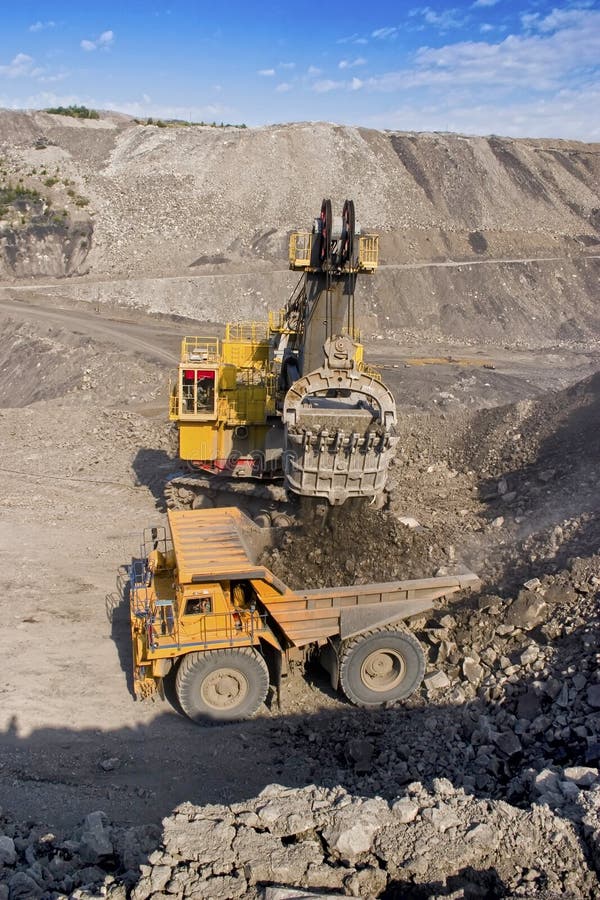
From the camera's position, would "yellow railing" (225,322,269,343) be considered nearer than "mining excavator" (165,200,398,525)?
No

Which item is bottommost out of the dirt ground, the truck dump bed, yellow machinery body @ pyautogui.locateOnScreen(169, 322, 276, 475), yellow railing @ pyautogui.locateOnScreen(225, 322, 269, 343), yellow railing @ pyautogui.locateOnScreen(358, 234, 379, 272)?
the dirt ground

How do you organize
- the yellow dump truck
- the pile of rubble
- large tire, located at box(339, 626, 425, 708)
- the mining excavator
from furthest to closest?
the mining excavator < large tire, located at box(339, 626, 425, 708) < the yellow dump truck < the pile of rubble

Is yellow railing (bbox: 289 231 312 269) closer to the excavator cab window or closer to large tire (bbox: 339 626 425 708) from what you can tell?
the excavator cab window

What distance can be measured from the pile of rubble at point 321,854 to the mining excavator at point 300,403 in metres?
4.90

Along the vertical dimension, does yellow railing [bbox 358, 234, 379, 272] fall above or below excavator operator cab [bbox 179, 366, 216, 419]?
above

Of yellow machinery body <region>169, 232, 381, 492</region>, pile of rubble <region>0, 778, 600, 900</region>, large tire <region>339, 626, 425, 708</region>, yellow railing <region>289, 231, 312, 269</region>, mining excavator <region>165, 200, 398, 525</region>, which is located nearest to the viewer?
pile of rubble <region>0, 778, 600, 900</region>

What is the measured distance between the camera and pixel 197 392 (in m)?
13.5

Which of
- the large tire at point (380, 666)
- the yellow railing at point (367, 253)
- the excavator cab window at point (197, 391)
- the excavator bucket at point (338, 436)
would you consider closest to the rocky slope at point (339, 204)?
the excavator cab window at point (197, 391)

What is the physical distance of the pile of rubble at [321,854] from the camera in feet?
16.9

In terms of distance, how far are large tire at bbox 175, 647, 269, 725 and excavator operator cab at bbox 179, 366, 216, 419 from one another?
5902 millimetres

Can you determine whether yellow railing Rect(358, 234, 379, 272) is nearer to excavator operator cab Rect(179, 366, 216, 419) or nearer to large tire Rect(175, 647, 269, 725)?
excavator operator cab Rect(179, 366, 216, 419)

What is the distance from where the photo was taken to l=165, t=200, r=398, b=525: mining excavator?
33.8 ft

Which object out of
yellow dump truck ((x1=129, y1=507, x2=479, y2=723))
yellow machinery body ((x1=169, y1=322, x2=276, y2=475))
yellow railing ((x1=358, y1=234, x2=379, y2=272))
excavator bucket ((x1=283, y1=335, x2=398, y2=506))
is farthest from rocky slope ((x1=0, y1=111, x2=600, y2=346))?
yellow dump truck ((x1=129, y1=507, x2=479, y2=723))

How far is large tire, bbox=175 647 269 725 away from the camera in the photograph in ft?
27.3
